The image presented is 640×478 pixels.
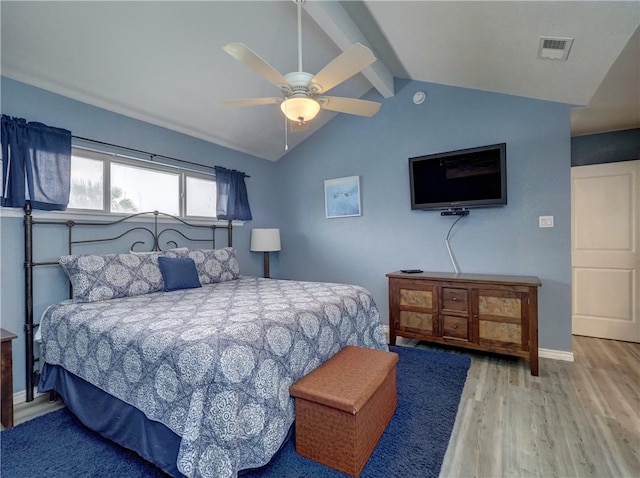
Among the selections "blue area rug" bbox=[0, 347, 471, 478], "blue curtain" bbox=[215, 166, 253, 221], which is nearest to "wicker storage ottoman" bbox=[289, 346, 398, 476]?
"blue area rug" bbox=[0, 347, 471, 478]

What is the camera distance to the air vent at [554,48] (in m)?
2.15

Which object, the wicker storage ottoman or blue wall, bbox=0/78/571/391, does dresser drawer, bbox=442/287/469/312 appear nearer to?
blue wall, bbox=0/78/571/391

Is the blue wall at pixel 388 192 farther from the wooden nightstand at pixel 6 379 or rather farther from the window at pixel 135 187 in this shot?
the wooden nightstand at pixel 6 379

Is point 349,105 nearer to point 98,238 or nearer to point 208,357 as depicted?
point 208,357

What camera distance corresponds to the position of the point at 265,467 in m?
1.57

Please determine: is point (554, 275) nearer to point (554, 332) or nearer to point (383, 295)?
point (554, 332)

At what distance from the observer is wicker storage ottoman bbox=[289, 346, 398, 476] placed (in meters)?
1.48

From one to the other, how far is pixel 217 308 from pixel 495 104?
3290mm

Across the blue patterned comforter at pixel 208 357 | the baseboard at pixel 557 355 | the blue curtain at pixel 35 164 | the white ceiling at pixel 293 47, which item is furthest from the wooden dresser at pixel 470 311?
the blue curtain at pixel 35 164

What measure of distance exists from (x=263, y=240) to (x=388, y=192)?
1.75 meters

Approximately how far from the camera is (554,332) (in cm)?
293

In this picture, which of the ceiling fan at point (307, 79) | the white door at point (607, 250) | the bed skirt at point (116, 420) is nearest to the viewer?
the bed skirt at point (116, 420)

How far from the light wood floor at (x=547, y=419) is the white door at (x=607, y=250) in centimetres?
57

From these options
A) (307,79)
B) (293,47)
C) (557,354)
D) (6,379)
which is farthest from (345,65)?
(557,354)
